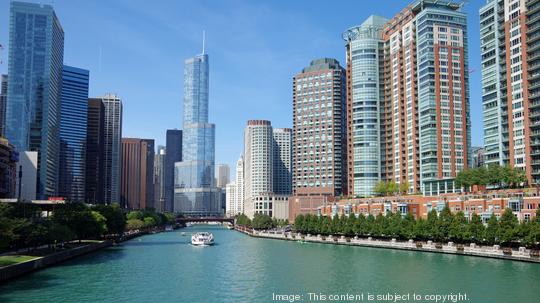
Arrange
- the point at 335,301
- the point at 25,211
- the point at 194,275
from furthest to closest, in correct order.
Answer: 1. the point at 25,211
2. the point at 194,275
3. the point at 335,301

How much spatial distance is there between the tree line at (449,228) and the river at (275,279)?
7.82 metres

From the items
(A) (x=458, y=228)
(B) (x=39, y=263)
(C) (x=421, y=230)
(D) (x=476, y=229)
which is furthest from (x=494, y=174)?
(B) (x=39, y=263)

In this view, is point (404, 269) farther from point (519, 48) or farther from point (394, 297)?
point (519, 48)

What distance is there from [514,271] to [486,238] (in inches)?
1091

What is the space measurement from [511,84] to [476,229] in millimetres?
62608

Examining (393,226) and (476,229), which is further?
(393,226)

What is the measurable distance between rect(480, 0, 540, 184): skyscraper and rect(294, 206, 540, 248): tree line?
37646 mm

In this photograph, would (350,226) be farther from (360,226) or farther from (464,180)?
(464,180)

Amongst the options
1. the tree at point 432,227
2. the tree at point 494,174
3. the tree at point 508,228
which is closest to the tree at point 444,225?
the tree at point 432,227

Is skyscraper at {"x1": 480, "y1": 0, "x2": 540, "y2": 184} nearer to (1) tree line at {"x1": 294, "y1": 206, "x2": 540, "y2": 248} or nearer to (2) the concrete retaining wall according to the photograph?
(1) tree line at {"x1": 294, "y1": 206, "x2": 540, "y2": 248}

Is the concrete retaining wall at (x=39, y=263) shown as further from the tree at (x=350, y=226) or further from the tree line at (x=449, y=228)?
the tree line at (x=449, y=228)

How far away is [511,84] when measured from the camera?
573 ft

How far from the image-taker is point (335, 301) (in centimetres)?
7725

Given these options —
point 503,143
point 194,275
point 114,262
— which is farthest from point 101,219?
point 503,143
